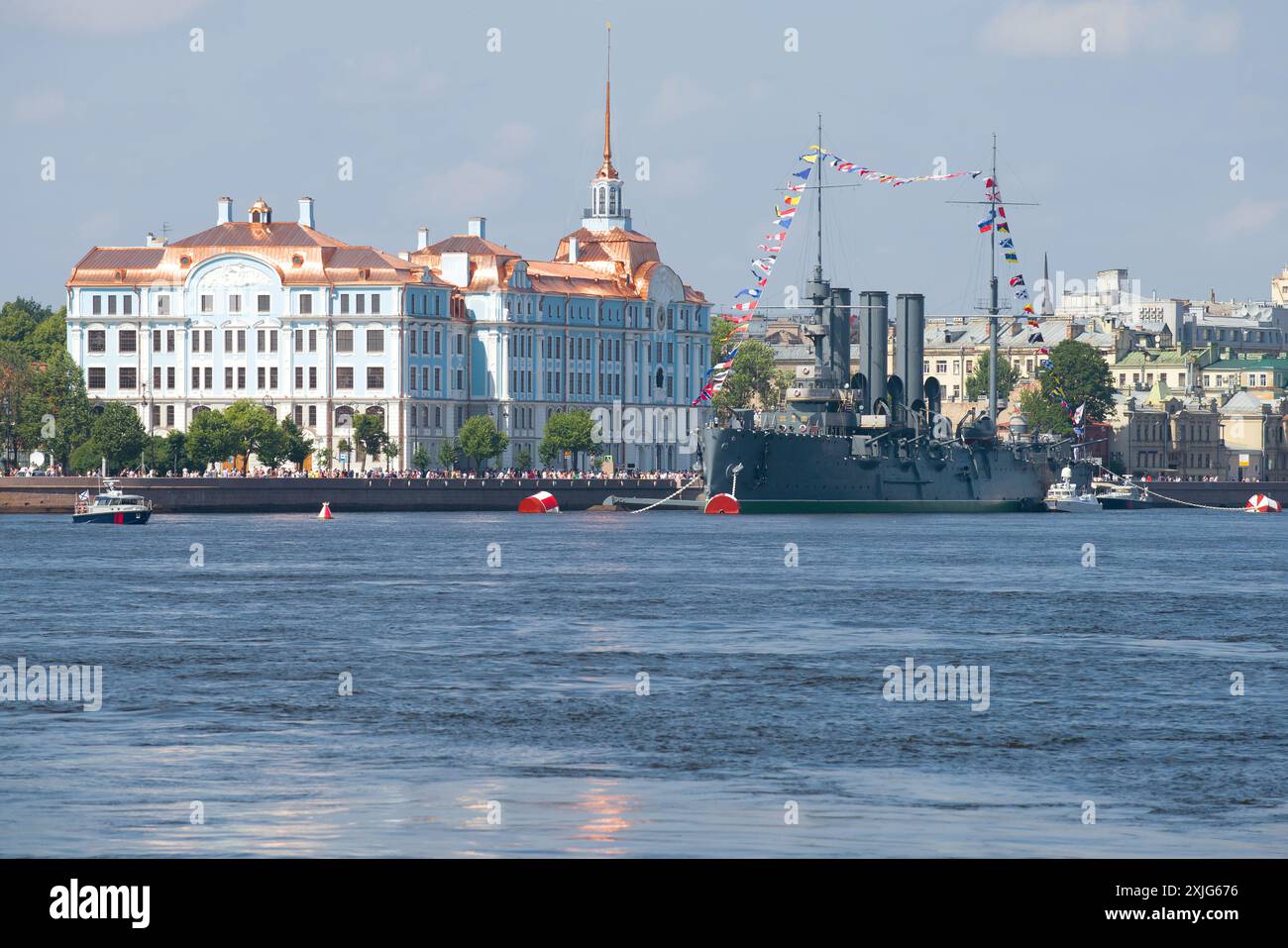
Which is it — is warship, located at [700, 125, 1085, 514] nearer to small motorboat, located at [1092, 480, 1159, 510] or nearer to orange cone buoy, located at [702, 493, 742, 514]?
orange cone buoy, located at [702, 493, 742, 514]

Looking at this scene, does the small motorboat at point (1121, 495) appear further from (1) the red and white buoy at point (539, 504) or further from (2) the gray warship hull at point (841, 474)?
(1) the red and white buoy at point (539, 504)

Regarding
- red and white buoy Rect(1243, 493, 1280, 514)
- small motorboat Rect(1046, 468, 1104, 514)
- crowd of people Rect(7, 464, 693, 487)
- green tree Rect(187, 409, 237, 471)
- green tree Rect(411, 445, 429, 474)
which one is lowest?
red and white buoy Rect(1243, 493, 1280, 514)

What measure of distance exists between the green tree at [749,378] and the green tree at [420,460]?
34.4 metres

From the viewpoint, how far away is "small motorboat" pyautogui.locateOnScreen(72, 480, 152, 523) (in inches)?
4272

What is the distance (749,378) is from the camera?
181000 millimetres

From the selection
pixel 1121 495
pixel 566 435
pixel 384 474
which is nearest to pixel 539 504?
pixel 384 474

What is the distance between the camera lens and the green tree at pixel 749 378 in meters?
180

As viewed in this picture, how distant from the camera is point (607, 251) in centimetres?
17350

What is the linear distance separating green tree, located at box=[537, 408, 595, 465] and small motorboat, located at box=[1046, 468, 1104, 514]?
1131 inches

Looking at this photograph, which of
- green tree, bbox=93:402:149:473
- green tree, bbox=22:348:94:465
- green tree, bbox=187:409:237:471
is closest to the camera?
green tree, bbox=93:402:149:473

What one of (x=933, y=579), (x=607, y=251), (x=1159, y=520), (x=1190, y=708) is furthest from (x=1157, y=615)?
(x=607, y=251)

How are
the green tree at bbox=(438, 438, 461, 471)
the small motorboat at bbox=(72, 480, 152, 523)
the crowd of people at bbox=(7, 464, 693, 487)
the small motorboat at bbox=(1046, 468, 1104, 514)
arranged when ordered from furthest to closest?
the small motorboat at bbox=(1046, 468, 1104, 514) < the green tree at bbox=(438, 438, 461, 471) < the crowd of people at bbox=(7, 464, 693, 487) < the small motorboat at bbox=(72, 480, 152, 523)

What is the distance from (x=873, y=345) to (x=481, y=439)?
24245 millimetres

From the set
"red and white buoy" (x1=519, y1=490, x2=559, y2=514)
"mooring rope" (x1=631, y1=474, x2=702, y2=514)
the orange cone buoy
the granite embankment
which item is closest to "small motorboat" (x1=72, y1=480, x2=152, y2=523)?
the granite embankment
